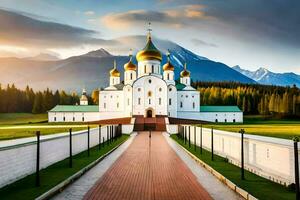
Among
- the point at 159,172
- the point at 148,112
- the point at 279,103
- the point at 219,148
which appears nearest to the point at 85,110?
the point at 148,112

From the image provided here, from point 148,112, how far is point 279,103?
180 ft

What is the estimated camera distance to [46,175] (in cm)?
1338

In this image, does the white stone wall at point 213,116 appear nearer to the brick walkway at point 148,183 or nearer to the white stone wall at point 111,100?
the white stone wall at point 111,100

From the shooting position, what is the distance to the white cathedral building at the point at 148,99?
71.9 meters

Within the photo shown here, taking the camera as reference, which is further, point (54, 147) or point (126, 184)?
point (54, 147)

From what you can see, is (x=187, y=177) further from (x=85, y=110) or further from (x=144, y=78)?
(x=85, y=110)

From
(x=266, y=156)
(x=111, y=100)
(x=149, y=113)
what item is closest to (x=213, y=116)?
(x=149, y=113)

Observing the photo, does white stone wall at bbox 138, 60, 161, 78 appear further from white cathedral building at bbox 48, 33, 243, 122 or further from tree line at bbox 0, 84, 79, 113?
tree line at bbox 0, 84, 79, 113

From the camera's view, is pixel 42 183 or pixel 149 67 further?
pixel 149 67

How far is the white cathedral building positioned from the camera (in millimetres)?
71938

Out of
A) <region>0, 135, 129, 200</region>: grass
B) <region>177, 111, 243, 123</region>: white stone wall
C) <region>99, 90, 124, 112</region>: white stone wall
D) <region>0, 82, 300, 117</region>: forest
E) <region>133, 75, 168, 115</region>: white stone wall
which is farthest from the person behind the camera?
<region>0, 82, 300, 117</region>: forest

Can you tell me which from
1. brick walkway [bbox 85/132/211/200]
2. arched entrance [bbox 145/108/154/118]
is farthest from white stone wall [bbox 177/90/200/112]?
brick walkway [bbox 85/132/211/200]

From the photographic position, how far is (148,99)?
71.8 m

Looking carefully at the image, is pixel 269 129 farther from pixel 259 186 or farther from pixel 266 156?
pixel 259 186
